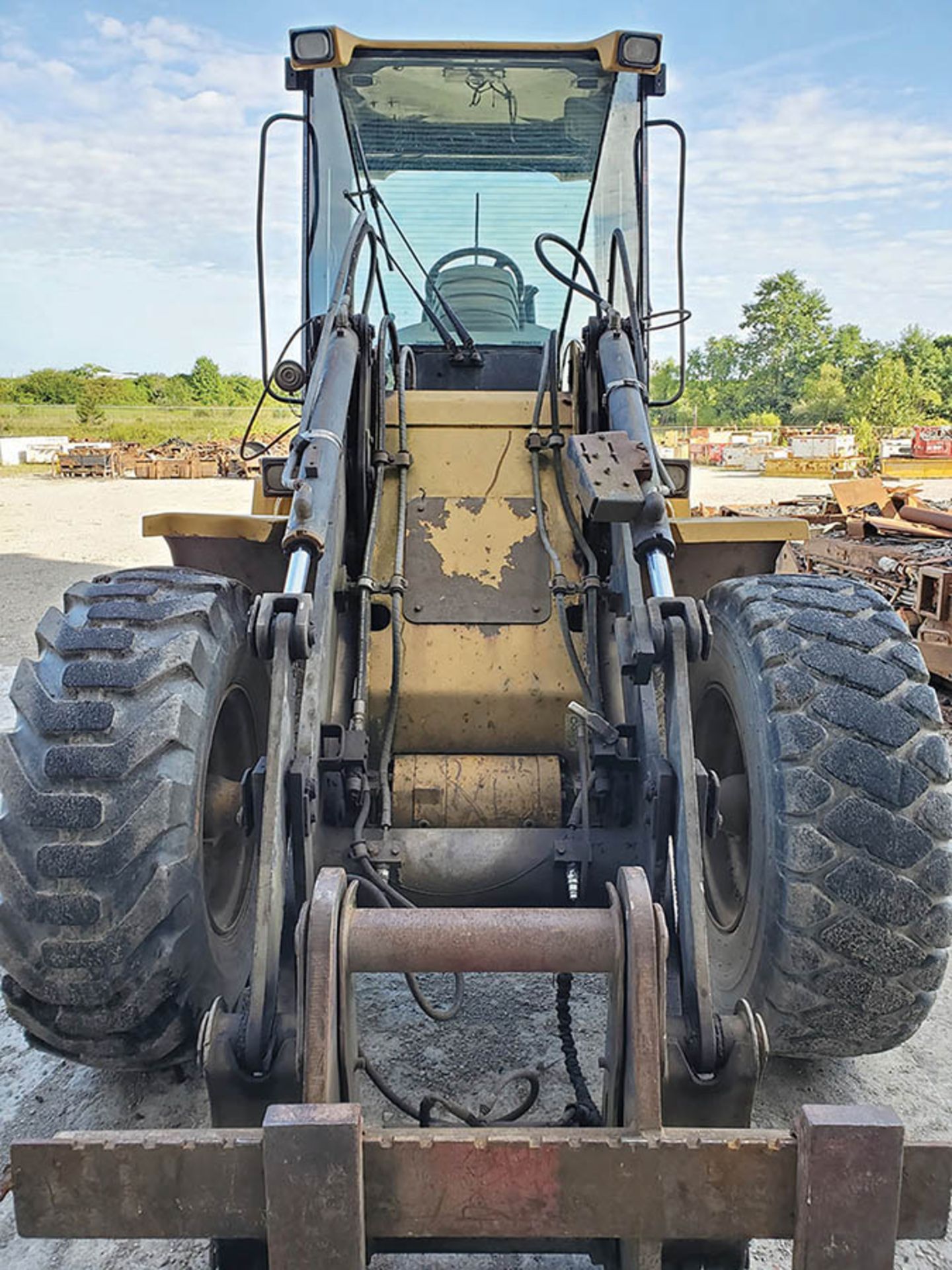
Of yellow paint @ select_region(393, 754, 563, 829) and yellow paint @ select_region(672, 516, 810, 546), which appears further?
yellow paint @ select_region(672, 516, 810, 546)

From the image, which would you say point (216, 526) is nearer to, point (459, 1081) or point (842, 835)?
point (459, 1081)

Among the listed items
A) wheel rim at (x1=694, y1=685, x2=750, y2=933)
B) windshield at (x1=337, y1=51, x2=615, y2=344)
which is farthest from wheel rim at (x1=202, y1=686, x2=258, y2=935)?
windshield at (x1=337, y1=51, x2=615, y2=344)

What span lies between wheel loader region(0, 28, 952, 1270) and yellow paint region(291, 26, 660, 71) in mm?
20

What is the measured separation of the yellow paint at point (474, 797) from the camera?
3.06 m

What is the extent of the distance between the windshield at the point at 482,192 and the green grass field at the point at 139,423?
123 ft

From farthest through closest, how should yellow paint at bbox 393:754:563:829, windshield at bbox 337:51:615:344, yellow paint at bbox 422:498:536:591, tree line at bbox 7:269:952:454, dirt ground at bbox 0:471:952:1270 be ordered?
tree line at bbox 7:269:952:454, windshield at bbox 337:51:615:344, yellow paint at bbox 422:498:536:591, yellow paint at bbox 393:754:563:829, dirt ground at bbox 0:471:952:1270

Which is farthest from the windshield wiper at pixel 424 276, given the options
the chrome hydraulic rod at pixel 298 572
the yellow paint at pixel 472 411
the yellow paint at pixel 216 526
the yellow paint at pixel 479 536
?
the chrome hydraulic rod at pixel 298 572

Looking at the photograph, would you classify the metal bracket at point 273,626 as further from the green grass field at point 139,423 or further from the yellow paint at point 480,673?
the green grass field at point 139,423

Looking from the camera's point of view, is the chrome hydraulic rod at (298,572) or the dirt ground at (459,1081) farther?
the chrome hydraulic rod at (298,572)

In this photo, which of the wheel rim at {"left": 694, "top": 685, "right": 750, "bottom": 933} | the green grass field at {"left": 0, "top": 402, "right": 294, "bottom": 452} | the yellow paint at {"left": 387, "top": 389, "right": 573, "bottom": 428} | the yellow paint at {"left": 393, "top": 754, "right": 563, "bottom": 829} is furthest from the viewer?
the green grass field at {"left": 0, "top": 402, "right": 294, "bottom": 452}

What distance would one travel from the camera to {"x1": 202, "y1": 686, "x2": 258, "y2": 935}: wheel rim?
2857 mm

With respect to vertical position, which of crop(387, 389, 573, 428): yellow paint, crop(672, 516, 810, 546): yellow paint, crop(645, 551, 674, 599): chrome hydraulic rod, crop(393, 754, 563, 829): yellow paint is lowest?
crop(393, 754, 563, 829): yellow paint

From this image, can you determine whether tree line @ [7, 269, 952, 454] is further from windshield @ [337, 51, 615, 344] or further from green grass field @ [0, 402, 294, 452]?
windshield @ [337, 51, 615, 344]

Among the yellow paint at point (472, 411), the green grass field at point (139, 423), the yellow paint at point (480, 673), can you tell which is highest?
the green grass field at point (139, 423)
